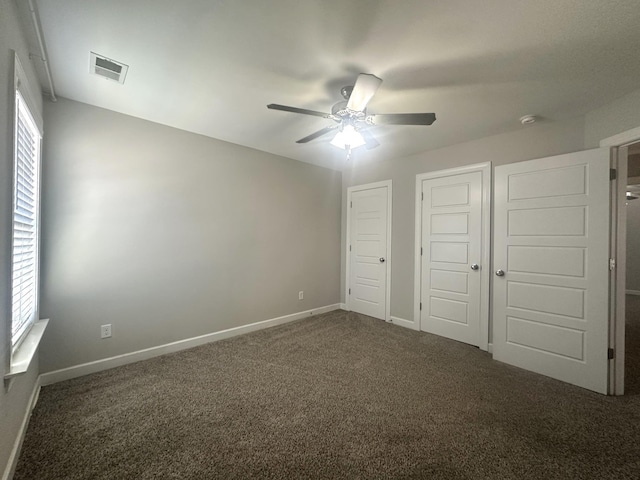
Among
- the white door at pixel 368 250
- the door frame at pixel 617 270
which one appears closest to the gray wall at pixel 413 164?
the white door at pixel 368 250

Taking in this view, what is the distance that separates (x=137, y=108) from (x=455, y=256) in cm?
386

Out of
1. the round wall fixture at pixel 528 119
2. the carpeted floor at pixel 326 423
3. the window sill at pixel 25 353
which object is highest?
the round wall fixture at pixel 528 119

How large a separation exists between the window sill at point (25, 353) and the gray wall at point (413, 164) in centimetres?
371

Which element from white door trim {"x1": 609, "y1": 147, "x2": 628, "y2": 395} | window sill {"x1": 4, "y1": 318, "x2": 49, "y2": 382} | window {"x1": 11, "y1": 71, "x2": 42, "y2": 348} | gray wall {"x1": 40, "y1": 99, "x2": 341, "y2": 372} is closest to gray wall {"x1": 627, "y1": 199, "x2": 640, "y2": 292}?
white door trim {"x1": 609, "y1": 147, "x2": 628, "y2": 395}

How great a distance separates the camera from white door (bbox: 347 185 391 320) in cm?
405

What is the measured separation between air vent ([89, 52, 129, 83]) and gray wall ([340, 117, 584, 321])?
3.07m

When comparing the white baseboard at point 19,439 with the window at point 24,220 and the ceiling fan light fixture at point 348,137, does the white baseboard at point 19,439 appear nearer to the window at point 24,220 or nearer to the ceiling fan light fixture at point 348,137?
the window at point 24,220

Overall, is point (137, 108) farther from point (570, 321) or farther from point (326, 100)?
point (570, 321)

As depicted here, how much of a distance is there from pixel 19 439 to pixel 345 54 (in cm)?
310

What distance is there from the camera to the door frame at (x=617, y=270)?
2.17 metres

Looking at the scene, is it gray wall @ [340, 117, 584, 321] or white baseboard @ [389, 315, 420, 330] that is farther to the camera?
white baseboard @ [389, 315, 420, 330]

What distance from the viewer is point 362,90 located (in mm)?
1727

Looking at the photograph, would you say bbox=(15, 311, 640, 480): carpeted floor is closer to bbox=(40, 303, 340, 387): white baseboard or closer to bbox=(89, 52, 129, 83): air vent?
bbox=(40, 303, 340, 387): white baseboard

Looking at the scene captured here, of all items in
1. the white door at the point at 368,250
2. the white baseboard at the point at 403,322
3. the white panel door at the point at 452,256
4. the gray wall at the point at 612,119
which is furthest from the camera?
the white door at the point at 368,250
